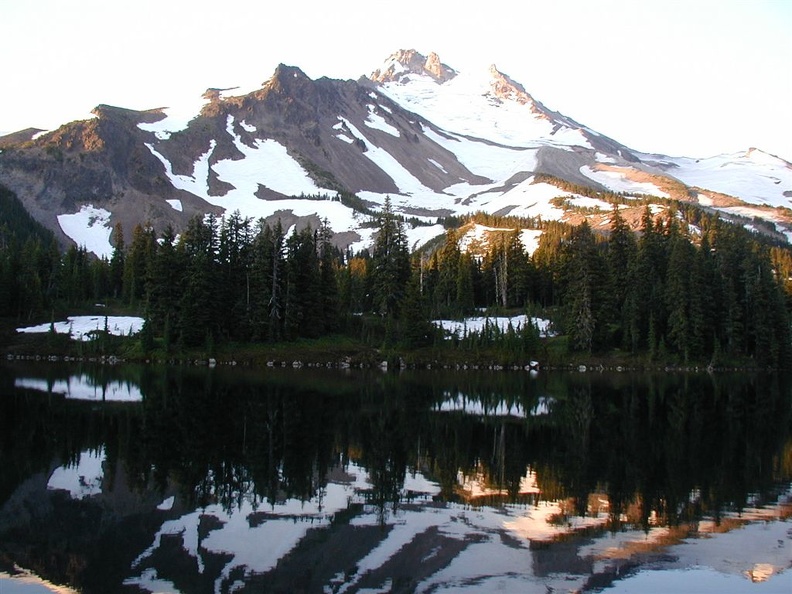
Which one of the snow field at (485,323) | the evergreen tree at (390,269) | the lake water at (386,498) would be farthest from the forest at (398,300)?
the lake water at (386,498)

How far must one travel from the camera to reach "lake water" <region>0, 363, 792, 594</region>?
1431 cm

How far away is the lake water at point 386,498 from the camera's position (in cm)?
1431

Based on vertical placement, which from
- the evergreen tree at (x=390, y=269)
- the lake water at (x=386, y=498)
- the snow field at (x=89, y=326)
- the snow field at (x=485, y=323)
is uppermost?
the evergreen tree at (x=390, y=269)

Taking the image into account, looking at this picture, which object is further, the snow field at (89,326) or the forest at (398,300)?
the snow field at (89,326)

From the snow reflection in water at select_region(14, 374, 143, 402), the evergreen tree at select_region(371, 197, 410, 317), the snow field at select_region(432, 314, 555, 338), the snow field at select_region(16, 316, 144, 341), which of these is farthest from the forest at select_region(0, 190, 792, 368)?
the snow reflection in water at select_region(14, 374, 143, 402)

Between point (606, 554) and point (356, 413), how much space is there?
70.8ft

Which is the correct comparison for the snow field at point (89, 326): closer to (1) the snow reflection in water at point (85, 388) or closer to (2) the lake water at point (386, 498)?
(1) the snow reflection in water at point (85, 388)

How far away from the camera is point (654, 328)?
8431 centimetres

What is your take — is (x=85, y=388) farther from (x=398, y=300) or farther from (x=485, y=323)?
(x=485, y=323)

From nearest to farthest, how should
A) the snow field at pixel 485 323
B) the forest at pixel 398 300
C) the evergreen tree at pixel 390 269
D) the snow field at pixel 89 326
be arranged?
the forest at pixel 398 300 → the snow field at pixel 89 326 → the snow field at pixel 485 323 → the evergreen tree at pixel 390 269

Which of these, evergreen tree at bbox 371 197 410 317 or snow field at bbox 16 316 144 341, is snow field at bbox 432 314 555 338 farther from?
snow field at bbox 16 316 144 341

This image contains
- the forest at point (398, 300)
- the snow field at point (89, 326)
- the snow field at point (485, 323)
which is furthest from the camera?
the snow field at point (485, 323)

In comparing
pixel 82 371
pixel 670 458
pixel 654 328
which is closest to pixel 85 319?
pixel 82 371

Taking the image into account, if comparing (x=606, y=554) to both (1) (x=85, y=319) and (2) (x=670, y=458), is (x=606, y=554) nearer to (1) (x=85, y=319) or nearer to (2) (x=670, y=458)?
(2) (x=670, y=458)
